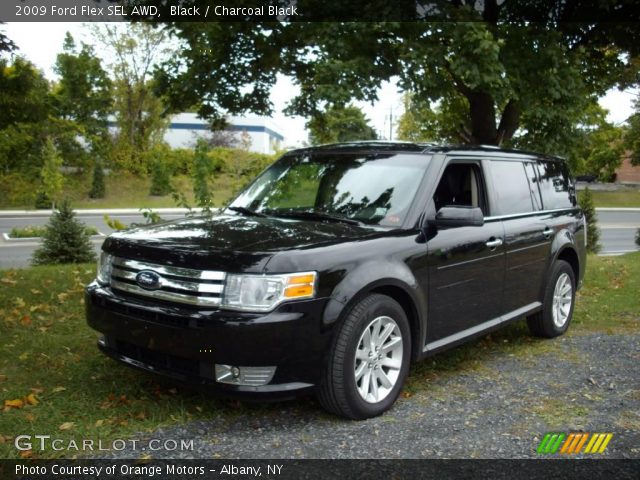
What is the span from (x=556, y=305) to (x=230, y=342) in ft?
13.5

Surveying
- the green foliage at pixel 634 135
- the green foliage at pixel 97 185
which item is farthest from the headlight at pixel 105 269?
the green foliage at pixel 634 135

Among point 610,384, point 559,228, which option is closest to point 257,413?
point 610,384

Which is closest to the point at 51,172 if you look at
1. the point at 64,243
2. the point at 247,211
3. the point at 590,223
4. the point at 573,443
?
the point at 64,243

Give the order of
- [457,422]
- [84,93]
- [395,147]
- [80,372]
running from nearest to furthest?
[457,422], [80,372], [395,147], [84,93]

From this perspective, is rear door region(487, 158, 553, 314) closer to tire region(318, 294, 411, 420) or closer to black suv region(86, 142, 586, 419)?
black suv region(86, 142, 586, 419)

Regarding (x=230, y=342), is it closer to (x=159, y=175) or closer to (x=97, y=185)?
(x=159, y=175)

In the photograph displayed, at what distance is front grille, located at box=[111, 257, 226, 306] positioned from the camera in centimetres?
350

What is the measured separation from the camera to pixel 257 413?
4008mm

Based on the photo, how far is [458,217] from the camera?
4.28m

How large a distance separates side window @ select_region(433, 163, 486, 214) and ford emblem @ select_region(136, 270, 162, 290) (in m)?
2.19

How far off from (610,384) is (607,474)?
1722 millimetres

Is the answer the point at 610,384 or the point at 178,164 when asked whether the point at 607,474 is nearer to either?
the point at 610,384

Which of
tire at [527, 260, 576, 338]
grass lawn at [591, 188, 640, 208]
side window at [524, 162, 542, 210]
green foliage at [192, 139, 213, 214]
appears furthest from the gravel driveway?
grass lawn at [591, 188, 640, 208]

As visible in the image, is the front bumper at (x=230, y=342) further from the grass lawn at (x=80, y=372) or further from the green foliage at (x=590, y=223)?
the green foliage at (x=590, y=223)
